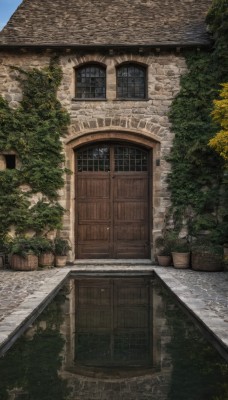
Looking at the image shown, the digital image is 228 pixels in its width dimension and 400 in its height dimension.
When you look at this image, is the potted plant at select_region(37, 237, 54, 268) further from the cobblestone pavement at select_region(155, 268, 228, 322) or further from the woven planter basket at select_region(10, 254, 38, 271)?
the cobblestone pavement at select_region(155, 268, 228, 322)

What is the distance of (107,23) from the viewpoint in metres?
12.8

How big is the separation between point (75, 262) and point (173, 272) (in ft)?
9.75

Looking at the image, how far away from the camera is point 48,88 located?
11.9 metres

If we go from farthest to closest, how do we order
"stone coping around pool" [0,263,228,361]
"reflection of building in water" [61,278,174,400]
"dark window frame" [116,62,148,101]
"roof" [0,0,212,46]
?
"dark window frame" [116,62,148,101] → "roof" [0,0,212,46] → "stone coping around pool" [0,263,228,361] → "reflection of building in water" [61,278,174,400]

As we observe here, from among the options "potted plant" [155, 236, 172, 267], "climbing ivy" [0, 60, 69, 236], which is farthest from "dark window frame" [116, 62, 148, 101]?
"potted plant" [155, 236, 172, 267]

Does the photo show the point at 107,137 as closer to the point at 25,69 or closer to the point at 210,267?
the point at 25,69

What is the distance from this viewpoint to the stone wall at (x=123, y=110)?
38.9ft

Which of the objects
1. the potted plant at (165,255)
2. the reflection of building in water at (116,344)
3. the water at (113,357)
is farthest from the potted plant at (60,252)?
the water at (113,357)

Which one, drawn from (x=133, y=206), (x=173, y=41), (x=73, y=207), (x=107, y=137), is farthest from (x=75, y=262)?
(x=173, y=41)

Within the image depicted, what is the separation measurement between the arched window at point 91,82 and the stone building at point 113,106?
0.10 feet

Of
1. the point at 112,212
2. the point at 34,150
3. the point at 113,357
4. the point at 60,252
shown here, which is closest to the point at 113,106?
the point at 34,150

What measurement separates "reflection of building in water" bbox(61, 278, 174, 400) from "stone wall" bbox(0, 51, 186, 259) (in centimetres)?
412

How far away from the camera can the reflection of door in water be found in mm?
4773

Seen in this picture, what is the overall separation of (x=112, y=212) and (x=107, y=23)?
575 centimetres
